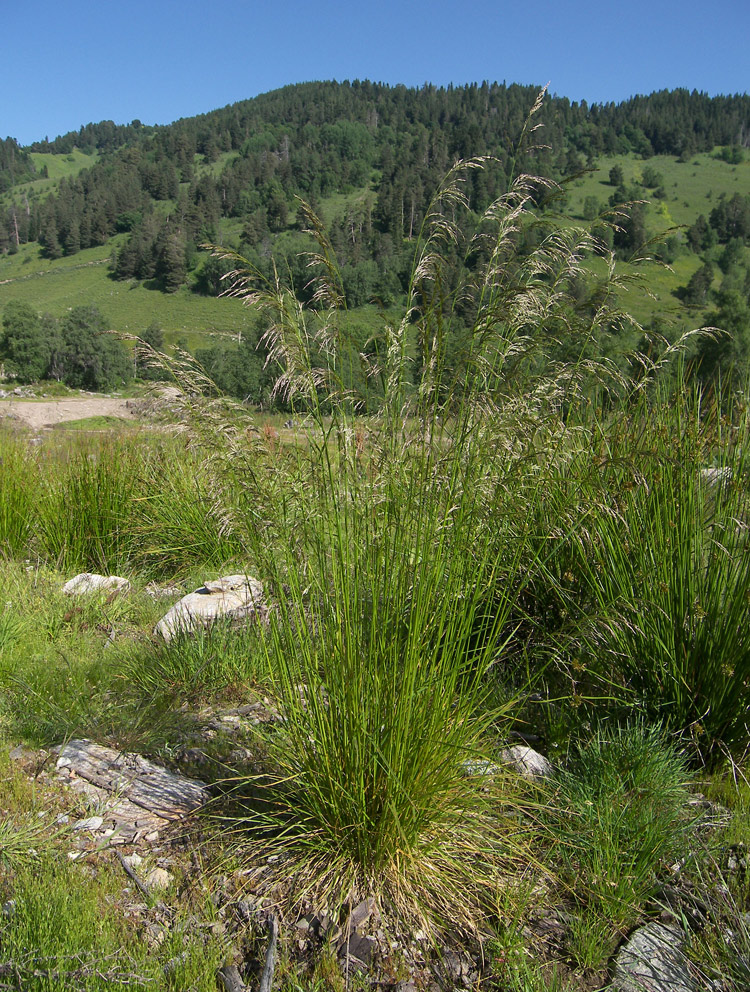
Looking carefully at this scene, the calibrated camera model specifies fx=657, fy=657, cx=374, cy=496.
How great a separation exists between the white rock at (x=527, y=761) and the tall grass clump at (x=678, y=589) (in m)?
0.40

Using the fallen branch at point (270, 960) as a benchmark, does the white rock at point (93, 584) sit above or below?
below

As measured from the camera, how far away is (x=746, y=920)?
189 centimetres

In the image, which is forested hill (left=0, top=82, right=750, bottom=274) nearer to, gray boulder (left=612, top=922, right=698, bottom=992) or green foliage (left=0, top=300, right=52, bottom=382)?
green foliage (left=0, top=300, right=52, bottom=382)

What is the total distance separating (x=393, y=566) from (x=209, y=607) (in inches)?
88.4

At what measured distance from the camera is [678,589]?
2.65 meters

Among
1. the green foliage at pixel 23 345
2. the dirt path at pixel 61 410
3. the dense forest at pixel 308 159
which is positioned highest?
the dense forest at pixel 308 159

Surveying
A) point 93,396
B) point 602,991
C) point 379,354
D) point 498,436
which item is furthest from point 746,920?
point 93,396

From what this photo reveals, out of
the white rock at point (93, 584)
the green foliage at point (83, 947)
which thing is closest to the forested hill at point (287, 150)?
the white rock at point (93, 584)

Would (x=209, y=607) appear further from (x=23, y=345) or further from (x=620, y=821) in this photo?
(x=23, y=345)

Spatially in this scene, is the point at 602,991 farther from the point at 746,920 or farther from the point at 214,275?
the point at 214,275

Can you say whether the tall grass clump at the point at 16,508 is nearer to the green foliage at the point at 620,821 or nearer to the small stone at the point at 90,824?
the small stone at the point at 90,824

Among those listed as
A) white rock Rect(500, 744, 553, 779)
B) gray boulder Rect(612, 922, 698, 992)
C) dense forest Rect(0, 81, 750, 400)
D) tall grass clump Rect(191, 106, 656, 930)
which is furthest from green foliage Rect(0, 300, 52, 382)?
gray boulder Rect(612, 922, 698, 992)

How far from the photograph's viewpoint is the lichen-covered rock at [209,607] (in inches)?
142

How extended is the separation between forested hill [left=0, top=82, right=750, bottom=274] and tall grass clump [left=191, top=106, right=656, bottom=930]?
73.9 metres
